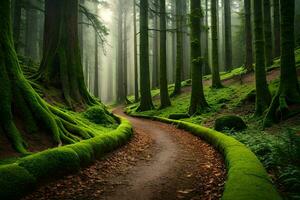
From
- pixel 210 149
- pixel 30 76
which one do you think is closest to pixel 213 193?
pixel 210 149

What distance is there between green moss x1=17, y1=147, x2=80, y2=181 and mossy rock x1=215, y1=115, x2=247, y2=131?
22.8 ft

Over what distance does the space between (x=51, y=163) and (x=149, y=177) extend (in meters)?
2.18

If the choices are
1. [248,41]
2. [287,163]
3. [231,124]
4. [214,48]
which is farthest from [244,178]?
[248,41]

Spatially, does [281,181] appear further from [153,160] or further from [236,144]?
[153,160]

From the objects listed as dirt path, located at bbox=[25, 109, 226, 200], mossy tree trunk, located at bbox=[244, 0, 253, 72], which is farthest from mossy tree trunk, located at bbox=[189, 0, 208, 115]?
dirt path, located at bbox=[25, 109, 226, 200]

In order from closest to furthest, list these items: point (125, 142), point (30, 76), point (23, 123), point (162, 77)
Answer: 1. point (23, 123)
2. point (125, 142)
3. point (30, 76)
4. point (162, 77)

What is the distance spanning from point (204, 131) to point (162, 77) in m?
11.1

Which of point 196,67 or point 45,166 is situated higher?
point 196,67

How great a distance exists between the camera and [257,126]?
448 inches

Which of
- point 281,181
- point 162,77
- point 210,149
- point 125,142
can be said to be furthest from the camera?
point 162,77

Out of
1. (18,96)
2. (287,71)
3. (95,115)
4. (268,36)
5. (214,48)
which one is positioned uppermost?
(268,36)

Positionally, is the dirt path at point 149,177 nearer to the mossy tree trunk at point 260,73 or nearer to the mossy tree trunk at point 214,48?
the mossy tree trunk at point 260,73

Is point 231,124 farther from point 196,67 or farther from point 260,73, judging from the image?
point 196,67

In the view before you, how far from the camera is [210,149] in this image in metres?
9.70
